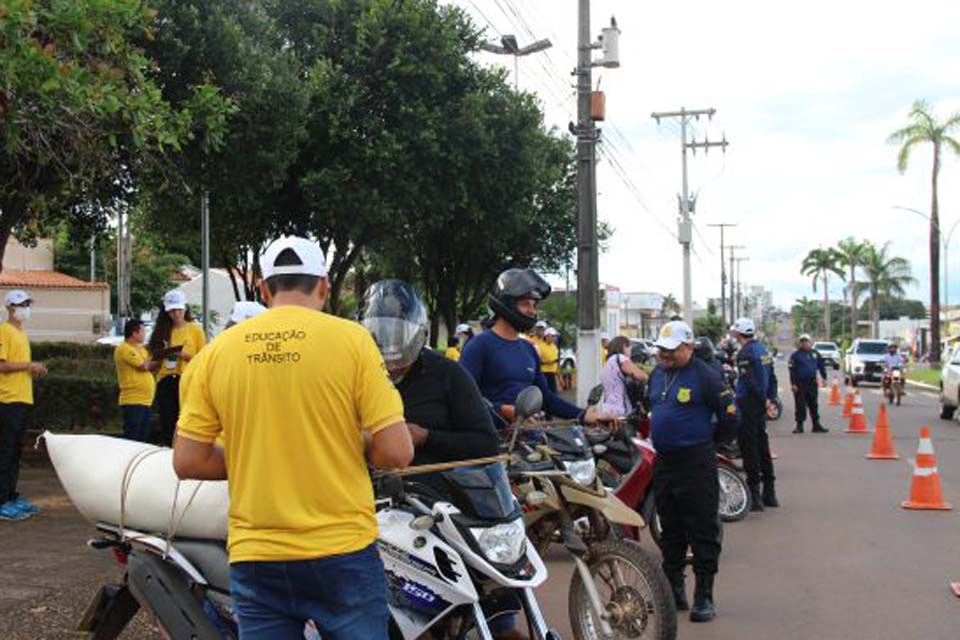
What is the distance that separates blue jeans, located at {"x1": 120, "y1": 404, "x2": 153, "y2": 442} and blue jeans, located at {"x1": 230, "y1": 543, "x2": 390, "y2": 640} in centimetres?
667

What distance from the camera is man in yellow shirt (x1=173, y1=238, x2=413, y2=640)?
2779mm

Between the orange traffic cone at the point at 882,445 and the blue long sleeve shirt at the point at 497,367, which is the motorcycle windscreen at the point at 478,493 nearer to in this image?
the blue long sleeve shirt at the point at 497,367

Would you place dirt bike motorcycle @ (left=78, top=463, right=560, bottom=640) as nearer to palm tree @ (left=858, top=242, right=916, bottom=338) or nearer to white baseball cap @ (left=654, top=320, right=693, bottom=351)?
white baseball cap @ (left=654, top=320, right=693, bottom=351)

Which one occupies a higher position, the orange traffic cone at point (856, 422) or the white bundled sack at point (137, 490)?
the white bundled sack at point (137, 490)

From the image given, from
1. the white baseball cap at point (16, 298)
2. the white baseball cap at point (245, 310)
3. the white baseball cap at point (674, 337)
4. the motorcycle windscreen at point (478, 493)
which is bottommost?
the motorcycle windscreen at point (478, 493)

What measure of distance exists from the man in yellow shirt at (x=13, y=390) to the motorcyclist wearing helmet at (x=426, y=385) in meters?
4.86

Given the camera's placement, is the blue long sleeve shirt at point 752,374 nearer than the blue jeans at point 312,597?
No

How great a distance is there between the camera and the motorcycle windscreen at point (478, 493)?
369cm

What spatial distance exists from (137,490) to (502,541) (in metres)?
1.36

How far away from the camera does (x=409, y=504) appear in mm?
3717

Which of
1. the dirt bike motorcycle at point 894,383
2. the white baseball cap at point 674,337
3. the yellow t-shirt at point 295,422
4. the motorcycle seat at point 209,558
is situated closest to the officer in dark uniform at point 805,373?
the dirt bike motorcycle at point 894,383

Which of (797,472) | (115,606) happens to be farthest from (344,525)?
(797,472)

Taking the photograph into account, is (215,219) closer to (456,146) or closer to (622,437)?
(456,146)

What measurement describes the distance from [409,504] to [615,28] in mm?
13470
